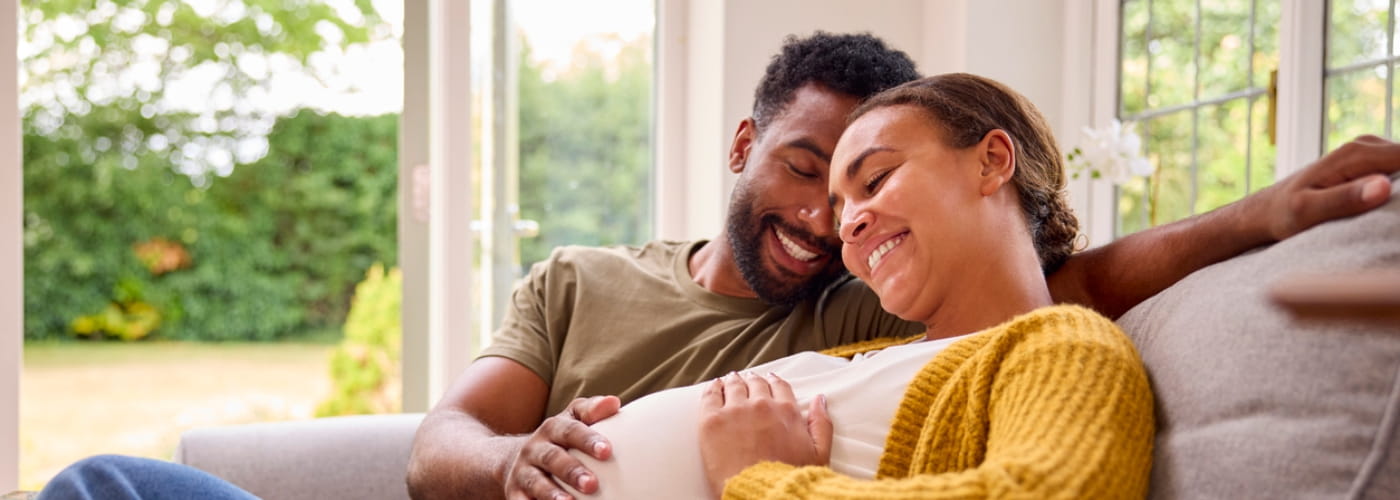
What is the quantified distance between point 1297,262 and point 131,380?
321 inches

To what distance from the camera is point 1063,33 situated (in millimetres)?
2797

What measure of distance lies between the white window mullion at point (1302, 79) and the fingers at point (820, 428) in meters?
1.52

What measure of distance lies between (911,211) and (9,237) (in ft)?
6.87

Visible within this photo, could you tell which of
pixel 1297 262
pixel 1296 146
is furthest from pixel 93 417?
pixel 1297 262

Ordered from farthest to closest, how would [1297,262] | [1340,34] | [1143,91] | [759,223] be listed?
[1143,91] < [1340,34] < [759,223] < [1297,262]

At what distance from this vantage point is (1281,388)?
0.77 m

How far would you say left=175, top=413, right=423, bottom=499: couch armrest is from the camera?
5.35 feet

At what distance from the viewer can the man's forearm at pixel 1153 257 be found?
105 cm

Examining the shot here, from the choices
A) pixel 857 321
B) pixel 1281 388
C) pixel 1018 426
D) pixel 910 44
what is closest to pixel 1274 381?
pixel 1281 388

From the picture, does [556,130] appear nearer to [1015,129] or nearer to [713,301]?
[713,301]

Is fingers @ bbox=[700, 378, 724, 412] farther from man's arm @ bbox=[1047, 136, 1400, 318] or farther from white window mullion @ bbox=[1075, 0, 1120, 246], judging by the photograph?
white window mullion @ bbox=[1075, 0, 1120, 246]

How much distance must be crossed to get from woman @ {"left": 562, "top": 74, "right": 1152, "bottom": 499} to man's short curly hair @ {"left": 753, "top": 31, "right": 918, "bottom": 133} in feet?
0.92

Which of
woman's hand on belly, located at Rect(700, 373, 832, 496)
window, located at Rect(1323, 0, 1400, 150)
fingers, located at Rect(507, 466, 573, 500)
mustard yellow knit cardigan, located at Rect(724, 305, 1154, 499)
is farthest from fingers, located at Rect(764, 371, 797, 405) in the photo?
window, located at Rect(1323, 0, 1400, 150)

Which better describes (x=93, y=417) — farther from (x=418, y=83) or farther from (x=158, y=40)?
(x=418, y=83)
